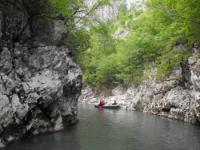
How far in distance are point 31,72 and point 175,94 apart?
1947 cm

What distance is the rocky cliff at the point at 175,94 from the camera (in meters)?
27.1

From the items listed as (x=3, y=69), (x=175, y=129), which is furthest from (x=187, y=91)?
(x=3, y=69)

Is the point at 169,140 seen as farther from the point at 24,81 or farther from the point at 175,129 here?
the point at 24,81

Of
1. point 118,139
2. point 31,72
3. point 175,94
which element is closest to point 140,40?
point 175,94

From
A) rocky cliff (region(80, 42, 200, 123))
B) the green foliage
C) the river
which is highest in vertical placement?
the green foliage

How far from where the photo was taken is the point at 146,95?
4322 cm

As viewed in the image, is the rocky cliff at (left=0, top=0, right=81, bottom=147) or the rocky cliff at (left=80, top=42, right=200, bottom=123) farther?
the rocky cliff at (left=80, top=42, right=200, bottom=123)

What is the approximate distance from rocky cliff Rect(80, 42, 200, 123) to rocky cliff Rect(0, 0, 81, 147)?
12.7 m

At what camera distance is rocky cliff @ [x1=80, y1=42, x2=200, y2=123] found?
2707 cm

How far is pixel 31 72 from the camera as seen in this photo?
22.6 meters

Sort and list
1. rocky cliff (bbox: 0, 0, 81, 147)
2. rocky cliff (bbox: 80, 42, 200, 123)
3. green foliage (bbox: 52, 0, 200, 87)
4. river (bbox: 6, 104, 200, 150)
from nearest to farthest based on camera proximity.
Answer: river (bbox: 6, 104, 200, 150), rocky cliff (bbox: 0, 0, 81, 147), green foliage (bbox: 52, 0, 200, 87), rocky cliff (bbox: 80, 42, 200, 123)

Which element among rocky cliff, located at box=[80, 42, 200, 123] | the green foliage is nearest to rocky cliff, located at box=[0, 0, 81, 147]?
the green foliage

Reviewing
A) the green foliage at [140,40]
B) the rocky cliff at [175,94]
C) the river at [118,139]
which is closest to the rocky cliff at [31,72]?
the river at [118,139]

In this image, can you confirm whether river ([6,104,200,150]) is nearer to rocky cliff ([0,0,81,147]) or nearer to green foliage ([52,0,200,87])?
rocky cliff ([0,0,81,147])
